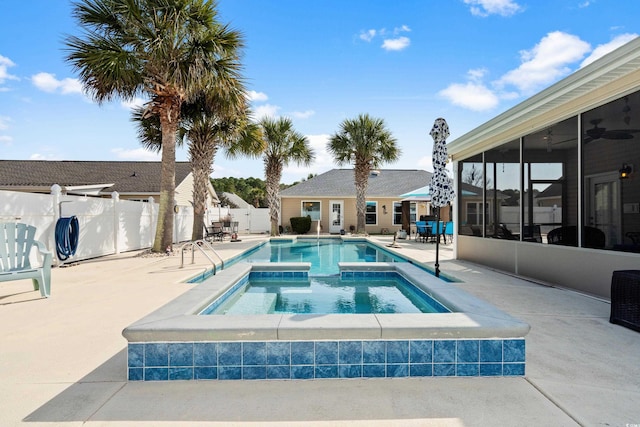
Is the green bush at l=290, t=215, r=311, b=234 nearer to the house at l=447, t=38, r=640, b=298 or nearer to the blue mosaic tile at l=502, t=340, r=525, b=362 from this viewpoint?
the house at l=447, t=38, r=640, b=298

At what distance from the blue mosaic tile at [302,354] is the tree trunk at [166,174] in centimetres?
846

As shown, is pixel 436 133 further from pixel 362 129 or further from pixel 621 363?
pixel 362 129

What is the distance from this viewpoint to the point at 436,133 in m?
6.41

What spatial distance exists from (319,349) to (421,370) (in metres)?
0.78

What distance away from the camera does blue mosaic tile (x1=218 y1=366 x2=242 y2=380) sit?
2551 mm

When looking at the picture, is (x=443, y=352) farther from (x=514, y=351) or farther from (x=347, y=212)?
(x=347, y=212)

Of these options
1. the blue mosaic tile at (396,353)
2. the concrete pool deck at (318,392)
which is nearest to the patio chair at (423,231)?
the concrete pool deck at (318,392)

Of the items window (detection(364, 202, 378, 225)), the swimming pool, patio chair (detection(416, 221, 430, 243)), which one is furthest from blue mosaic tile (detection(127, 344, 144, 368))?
window (detection(364, 202, 378, 225))

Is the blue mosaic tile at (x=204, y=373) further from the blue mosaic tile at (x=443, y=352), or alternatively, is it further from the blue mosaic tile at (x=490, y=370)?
the blue mosaic tile at (x=490, y=370)

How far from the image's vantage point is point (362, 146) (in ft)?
56.2

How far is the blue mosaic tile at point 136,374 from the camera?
2537 mm

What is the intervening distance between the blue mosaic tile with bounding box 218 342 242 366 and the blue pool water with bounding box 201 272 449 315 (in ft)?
4.01

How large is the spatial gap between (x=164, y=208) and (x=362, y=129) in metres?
→ 10.5

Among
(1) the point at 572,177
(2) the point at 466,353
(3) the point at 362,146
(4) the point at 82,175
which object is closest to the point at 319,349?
(2) the point at 466,353
